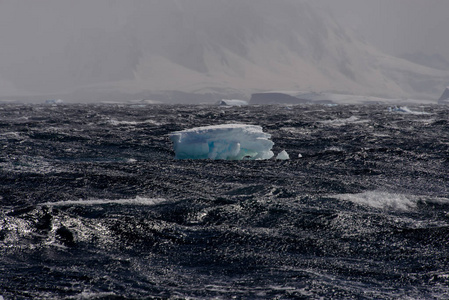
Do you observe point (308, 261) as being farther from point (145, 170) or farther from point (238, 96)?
point (238, 96)

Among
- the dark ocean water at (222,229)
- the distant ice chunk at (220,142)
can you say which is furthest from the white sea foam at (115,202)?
the distant ice chunk at (220,142)

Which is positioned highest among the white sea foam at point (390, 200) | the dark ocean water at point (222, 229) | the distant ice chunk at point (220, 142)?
the distant ice chunk at point (220, 142)

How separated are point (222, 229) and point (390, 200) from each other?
3.03m

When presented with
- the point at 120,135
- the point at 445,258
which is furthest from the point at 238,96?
the point at 445,258

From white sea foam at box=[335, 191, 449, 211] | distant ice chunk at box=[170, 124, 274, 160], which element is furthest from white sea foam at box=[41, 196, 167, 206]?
distant ice chunk at box=[170, 124, 274, 160]

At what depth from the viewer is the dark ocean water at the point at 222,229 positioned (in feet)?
13.3

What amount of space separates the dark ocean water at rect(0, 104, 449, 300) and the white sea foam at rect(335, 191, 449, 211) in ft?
0.11

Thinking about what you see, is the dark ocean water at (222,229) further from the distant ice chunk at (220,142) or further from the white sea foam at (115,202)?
the distant ice chunk at (220,142)

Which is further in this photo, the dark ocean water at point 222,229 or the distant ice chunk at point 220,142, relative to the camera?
the distant ice chunk at point 220,142

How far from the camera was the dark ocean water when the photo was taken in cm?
404

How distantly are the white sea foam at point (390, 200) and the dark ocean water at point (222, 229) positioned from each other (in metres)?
0.03

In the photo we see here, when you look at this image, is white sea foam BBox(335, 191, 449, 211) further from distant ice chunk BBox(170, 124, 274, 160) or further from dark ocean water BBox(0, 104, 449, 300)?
distant ice chunk BBox(170, 124, 274, 160)

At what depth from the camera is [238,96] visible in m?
178

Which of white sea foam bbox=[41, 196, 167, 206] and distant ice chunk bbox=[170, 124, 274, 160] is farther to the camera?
distant ice chunk bbox=[170, 124, 274, 160]
